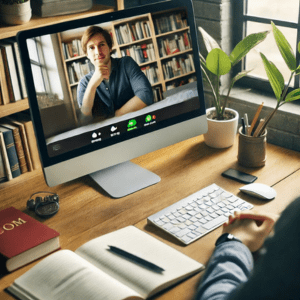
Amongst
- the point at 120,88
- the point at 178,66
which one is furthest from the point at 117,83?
the point at 178,66

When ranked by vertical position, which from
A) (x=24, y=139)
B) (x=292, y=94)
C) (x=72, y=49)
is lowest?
(x=24, y=139)

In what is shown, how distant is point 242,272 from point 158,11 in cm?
87

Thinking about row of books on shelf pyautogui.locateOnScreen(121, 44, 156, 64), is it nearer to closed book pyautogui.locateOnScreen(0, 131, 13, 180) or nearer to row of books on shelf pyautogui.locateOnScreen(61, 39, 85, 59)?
row of books on shelf pyautogui.locateOnScreen(61, 39, 85, 59)

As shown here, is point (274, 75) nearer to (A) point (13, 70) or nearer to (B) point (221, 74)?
(B) point (221, 74)

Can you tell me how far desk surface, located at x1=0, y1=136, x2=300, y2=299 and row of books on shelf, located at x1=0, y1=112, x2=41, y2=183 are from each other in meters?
0.05

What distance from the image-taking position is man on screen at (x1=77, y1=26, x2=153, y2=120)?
135cm

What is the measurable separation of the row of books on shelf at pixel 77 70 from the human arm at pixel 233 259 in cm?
62

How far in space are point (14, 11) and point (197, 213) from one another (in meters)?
1.00

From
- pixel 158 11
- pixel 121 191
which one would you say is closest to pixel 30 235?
pixel 121 191

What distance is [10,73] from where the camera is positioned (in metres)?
1.67

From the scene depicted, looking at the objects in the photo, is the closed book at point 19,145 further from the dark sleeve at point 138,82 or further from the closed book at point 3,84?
the dark sleeve at point 138,82

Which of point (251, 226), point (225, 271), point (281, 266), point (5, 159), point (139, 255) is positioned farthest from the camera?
point (5, 159)

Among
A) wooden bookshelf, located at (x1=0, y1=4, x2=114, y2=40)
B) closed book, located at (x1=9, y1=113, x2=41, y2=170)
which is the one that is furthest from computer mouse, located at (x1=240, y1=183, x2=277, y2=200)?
wooden bookshelf, located at (x1=0, y1=4, x2=114, y2=40)

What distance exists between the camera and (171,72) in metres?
1.50
